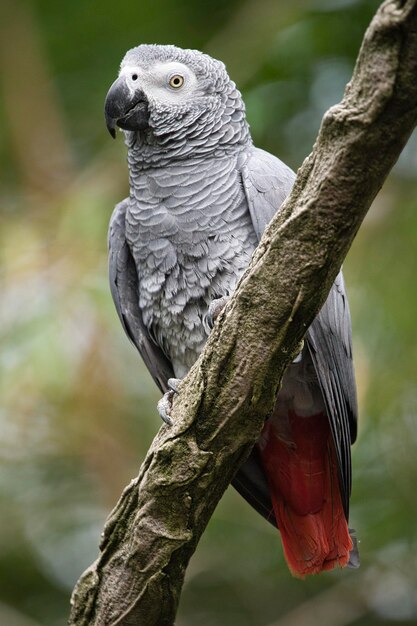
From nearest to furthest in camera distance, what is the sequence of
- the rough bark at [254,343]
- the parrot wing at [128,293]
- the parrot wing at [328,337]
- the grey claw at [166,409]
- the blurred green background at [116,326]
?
the rough bark at [254,343] < the grey claw at [166,409] < the parrot wing at [328,337] < the parrot wing at [128,293] < the blurred green background at [116,326]

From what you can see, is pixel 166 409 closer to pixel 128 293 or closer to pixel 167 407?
pixel 167 407

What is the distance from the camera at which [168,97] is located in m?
2.22

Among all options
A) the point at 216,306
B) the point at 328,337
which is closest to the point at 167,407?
the point at 216,306

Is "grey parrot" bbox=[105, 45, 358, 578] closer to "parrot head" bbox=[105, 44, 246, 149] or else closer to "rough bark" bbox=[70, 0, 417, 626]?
"parrot head" bbox=[105, 44, 246, 149]

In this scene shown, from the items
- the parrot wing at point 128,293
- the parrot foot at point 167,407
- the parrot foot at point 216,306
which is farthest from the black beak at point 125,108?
the parrot foot at point 167,407

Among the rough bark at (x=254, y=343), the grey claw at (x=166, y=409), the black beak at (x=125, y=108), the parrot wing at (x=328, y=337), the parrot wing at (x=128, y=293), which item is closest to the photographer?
the rough bark at (x=254, y=343)

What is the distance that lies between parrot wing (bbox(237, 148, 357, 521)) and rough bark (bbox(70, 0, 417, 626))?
1.19 feet

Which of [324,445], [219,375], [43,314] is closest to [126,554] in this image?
[219,375]

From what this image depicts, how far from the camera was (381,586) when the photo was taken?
326 centimetres

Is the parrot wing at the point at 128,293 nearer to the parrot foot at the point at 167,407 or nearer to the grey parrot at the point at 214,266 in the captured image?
the grey parrot at the point at 214,266

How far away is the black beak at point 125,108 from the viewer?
2.18 m

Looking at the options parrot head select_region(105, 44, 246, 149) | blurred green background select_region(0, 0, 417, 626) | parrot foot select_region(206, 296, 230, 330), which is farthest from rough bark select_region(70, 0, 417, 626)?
blurred green background select_region(0, 0, 417, 626)

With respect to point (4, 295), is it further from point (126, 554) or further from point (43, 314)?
point (126, 554)

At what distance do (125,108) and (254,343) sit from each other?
3.07ft
